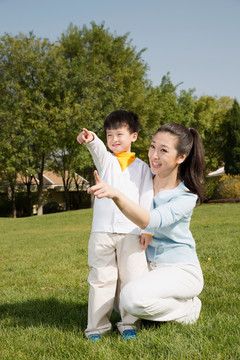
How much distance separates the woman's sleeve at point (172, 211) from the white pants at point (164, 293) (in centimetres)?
39

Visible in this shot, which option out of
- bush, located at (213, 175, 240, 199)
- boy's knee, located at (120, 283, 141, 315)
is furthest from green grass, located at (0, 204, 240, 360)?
bush, located at (213, 175, 240, 199)

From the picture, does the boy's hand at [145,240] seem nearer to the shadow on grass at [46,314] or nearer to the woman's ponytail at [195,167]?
the woman's ponytail at [195,167]

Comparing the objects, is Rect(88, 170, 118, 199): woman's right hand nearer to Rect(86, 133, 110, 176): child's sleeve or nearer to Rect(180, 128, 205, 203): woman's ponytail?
Rect(86, 133, 110, 176): child's sleeve

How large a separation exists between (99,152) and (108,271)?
104cm

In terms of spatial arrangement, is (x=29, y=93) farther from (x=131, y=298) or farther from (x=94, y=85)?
(x=131, y=298)

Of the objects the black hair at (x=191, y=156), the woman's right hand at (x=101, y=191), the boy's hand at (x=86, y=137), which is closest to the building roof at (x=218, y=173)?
the black hair at (x=191, y=156)

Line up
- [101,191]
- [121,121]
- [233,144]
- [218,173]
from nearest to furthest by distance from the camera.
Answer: [101,191] → [121,121] → [233,144] → [218,173]

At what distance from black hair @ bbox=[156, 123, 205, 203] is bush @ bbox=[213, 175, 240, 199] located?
30771 millimetres

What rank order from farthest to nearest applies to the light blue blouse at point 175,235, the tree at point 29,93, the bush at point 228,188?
the bush at point 228,188 < the tree at point 29,93 < the light blue blouse at point 175,235

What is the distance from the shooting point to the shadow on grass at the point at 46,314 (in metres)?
3.85

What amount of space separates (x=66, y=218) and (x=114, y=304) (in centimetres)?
1887

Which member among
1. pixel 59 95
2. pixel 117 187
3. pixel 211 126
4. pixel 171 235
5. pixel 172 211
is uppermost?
pixel 59 95

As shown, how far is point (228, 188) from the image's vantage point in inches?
1335

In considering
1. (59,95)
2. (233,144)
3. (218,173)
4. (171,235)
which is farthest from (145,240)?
(218,173)
